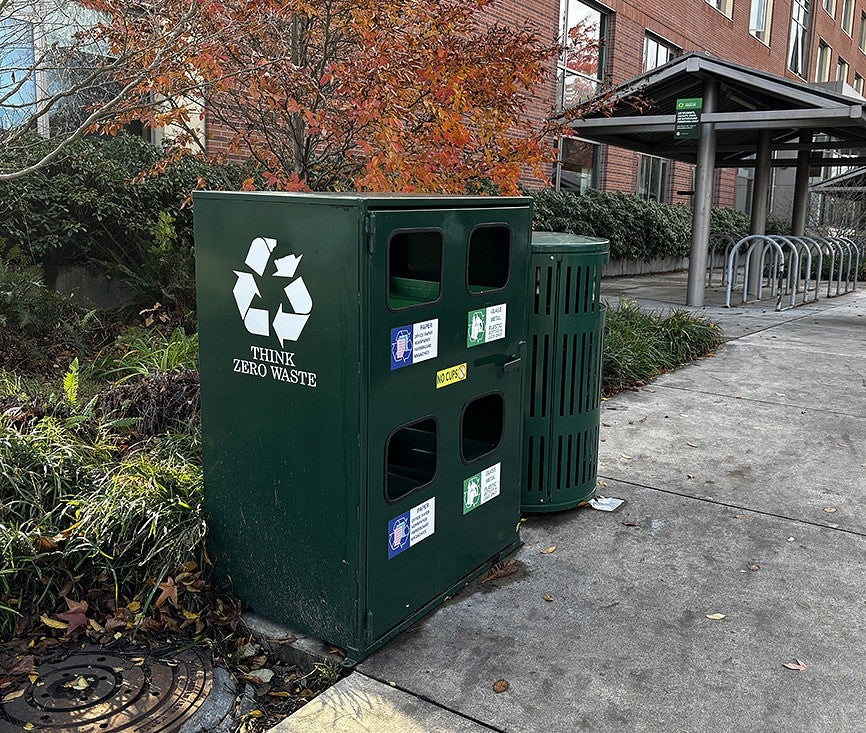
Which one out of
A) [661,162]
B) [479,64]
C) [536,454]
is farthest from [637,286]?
[536,454]

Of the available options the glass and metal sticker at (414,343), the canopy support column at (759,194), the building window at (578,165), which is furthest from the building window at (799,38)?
the glass and metal sticker at (414,343)

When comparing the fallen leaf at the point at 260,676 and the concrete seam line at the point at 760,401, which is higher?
the concrete seam line at the point at 760,401

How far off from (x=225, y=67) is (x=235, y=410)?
3.33 metres

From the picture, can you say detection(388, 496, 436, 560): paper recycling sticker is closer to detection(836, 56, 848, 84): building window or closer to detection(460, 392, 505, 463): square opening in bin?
detection(460, 392, 505, 463): square opening in bin

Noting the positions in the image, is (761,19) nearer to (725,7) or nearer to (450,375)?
(725,7)

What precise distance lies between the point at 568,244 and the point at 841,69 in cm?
3952

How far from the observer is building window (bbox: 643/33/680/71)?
19.9 meters

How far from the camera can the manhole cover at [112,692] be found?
2682 millimetres

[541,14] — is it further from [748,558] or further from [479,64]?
[748,558]

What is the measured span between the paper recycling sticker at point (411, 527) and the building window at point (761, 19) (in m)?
26.9

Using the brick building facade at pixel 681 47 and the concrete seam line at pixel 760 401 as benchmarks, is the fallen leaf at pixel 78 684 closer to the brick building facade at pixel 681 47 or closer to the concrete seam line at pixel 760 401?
the concrete seam line at pixel 760 401

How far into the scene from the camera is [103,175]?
7.36m

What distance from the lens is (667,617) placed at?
3381 mm

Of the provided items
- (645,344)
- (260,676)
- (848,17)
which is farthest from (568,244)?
(848,17)
